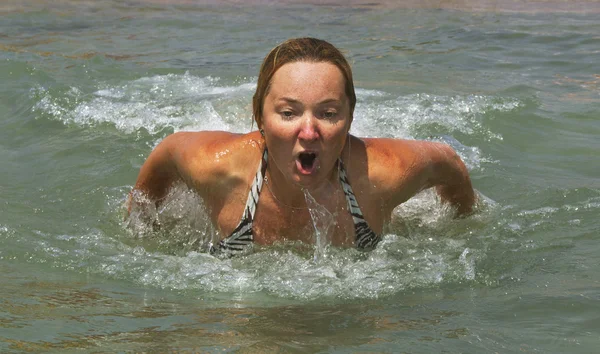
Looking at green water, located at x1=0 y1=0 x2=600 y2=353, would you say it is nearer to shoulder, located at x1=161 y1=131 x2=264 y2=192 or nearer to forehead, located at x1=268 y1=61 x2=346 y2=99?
shoulder, located at x1=161 y1=131 x2=264 y2=192

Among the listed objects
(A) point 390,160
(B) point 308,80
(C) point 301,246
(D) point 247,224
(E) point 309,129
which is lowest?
(C) point 301,246

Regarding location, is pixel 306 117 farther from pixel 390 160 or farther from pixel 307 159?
pixel 390 160

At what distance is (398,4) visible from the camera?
14.9 meters

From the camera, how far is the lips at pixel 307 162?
4.14 meters

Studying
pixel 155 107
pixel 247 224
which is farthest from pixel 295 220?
pixel 155 107

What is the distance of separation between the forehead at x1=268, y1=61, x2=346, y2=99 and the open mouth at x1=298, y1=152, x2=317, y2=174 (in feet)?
0.84

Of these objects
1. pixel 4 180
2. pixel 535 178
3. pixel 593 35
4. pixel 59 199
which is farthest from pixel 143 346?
pixel 593 35

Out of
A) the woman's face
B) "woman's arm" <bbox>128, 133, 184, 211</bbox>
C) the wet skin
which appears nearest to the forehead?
the woman's face

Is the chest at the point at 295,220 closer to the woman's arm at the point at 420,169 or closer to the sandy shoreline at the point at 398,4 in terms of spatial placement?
the woman's arm at the point at 420,169

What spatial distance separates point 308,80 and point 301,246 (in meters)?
0.92

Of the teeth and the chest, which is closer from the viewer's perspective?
the teeth

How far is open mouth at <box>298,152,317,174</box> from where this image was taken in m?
4.15

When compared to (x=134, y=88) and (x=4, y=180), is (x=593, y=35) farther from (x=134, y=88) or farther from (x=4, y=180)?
(x=4, y=180)

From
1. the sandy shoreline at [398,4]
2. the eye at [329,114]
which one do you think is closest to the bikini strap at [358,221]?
the eye at [329,114]
